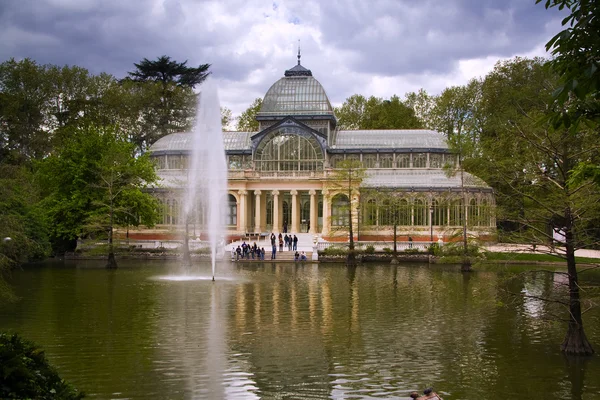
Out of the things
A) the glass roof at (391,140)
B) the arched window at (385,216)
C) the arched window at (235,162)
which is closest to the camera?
the arched window at (385,216)

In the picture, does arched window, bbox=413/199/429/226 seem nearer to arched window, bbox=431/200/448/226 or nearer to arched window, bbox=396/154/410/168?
arched window, bbox=431/200/448/226

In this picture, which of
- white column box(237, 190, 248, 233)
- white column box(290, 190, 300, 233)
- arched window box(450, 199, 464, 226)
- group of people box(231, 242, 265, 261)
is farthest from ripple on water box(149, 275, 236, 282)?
arched window box(450, 199, 464, 226)

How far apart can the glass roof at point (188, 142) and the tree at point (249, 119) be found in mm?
18158

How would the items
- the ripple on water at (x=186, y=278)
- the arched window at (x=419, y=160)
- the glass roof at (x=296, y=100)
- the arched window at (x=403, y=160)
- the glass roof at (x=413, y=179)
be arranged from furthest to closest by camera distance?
the glass roof at (x=296, y=100), the arched window at (x=403, y=160), the arched window at (x=419, y=160), the glass roof at (x=413, y=179), the ripple on water at (x=186, y=278)

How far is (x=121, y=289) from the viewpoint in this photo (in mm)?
28500

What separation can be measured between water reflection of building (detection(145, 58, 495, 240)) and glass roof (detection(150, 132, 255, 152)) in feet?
0.37

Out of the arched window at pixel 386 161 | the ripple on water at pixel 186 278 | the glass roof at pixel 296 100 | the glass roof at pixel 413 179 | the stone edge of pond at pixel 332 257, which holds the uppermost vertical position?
the glass roof at pixel 296 100

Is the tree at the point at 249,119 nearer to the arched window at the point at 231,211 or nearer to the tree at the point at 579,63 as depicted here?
the arched window at the point at 231,211

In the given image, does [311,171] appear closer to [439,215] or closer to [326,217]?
[326,217]

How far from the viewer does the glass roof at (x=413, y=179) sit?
195ft

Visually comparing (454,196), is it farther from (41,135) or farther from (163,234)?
(41,135)

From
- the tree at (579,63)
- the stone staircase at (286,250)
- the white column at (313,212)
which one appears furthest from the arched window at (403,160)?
the tree at (579,63)

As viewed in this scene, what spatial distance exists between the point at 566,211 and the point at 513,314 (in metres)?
6.99

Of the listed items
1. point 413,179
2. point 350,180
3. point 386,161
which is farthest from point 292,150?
point 350,180
